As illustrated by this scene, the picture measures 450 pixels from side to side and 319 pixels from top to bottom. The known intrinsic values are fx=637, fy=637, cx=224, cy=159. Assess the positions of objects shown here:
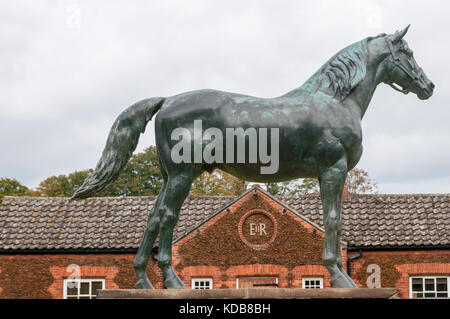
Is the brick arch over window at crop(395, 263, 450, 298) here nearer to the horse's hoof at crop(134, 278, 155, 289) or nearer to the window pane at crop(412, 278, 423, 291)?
the window pane at crop(412, 278, 423, 291)

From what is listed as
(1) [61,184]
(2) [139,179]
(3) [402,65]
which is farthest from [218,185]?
(3) [402,65]

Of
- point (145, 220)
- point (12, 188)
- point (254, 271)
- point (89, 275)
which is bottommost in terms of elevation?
point (89, 275)

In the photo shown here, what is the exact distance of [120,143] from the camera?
5699mm

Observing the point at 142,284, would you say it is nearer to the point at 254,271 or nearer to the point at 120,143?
the point at 120,143

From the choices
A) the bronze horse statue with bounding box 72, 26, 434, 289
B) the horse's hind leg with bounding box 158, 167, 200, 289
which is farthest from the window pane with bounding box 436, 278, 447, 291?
the horse's hind leg with bounding box 158, 167, 200, 289

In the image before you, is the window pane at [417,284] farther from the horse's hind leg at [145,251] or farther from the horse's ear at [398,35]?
the horse's hind leg at [145,251]

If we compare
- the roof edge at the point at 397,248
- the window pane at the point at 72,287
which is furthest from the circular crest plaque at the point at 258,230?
the window pane at the point at 72,287

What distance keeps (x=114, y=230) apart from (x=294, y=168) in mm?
Result: 15358

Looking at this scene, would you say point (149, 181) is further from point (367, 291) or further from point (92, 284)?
point (367, 291)

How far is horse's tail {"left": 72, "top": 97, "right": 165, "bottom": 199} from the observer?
5.57 metres

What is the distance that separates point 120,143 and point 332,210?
6.42 feet
